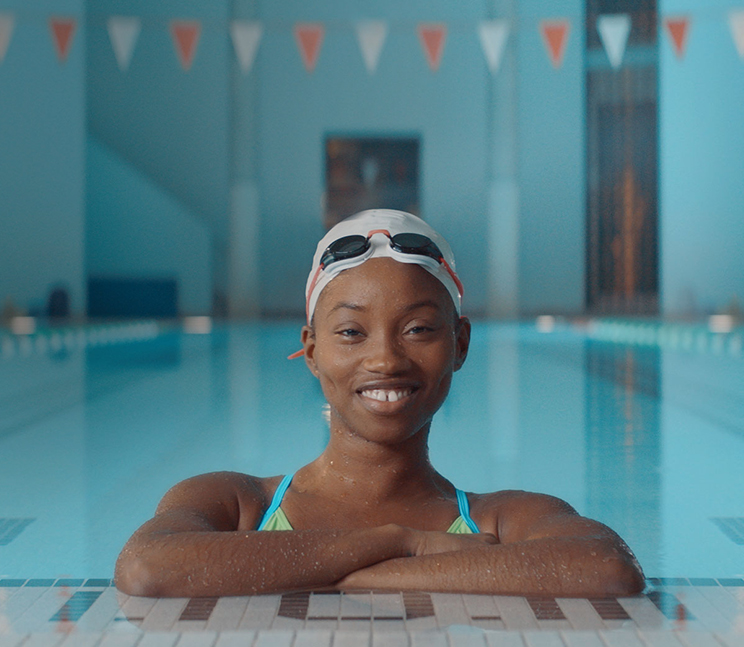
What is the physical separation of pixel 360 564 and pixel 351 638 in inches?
7.3

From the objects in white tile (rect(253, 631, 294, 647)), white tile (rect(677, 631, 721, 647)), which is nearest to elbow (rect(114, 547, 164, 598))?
white tile (rect(253, 631, 294, 647))

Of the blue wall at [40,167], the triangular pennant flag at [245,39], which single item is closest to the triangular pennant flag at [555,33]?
the triangular pennant flag at [245,39]

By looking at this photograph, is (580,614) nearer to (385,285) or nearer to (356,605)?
(356,605)

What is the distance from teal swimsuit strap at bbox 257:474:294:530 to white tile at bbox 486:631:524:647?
51 centimetres

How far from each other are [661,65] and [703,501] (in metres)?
14.3

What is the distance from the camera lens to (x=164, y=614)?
4.11ft

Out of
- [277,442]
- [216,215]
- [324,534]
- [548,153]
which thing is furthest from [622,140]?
[324,534]

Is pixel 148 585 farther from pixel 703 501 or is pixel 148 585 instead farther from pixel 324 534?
pixel 703 501

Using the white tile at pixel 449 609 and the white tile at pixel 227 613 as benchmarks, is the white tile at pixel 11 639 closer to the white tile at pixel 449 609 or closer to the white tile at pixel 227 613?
→ the white tile at pixel 227 613

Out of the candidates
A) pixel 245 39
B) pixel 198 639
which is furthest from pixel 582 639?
pixel 245 39

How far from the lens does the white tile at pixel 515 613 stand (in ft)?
3.94

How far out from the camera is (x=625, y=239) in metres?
17.0

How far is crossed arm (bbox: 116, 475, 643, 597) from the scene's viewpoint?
1302mm

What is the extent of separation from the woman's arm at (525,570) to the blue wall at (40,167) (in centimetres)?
1240
